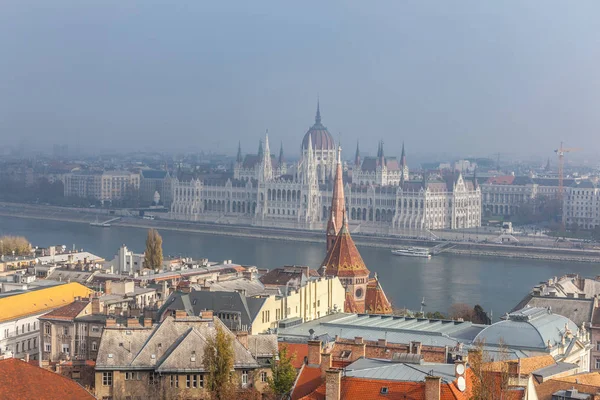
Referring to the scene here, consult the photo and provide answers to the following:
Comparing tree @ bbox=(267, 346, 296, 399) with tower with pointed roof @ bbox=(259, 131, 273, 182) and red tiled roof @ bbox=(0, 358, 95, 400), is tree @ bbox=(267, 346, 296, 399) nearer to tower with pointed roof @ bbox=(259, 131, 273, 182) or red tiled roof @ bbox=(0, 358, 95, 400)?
red tiled roof @ bbox=(0, 358, 95, 400)

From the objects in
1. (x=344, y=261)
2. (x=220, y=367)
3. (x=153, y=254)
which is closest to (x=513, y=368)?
(x=220, y=367)

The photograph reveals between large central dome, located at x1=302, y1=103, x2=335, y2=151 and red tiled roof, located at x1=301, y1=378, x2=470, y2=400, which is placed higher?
large central dome, located at x1=302, y1=103, x2=335, y2=151

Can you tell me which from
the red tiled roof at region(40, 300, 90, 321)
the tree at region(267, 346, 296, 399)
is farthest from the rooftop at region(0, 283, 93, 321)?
the tree at region(267, 346, 296, 399)

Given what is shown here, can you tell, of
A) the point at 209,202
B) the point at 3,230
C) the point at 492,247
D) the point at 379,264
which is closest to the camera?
the point at 379,264

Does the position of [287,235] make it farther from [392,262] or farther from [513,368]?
[513,368]

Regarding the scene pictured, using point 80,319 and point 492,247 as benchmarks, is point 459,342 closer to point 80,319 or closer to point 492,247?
point 80,319

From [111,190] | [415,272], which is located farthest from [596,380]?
[111,190]
